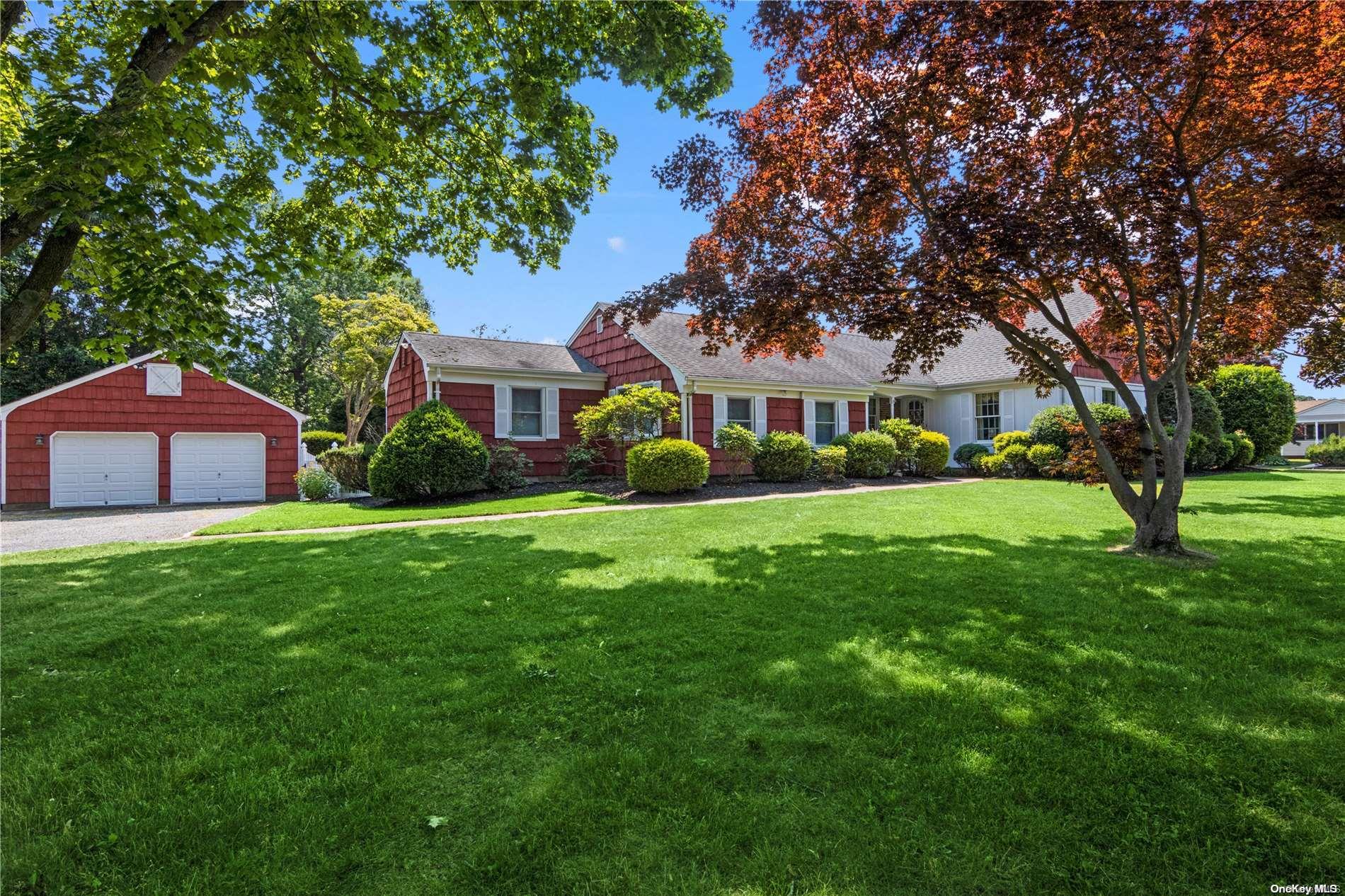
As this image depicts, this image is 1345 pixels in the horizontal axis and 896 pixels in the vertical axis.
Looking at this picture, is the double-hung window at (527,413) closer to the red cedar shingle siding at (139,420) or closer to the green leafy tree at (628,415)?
the green leafy tree at (628,415)

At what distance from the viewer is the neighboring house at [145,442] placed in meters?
15.0

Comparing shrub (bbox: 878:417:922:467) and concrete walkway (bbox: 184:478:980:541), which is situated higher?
shrub (bbox: 878:417:922:467)

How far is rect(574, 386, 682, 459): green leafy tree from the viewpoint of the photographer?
13.9m

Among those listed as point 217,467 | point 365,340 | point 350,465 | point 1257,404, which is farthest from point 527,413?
point 1257,404

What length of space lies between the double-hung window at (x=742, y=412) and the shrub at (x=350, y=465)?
9.94 metres

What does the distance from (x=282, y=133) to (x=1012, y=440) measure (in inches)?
710

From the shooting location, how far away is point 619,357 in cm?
1767

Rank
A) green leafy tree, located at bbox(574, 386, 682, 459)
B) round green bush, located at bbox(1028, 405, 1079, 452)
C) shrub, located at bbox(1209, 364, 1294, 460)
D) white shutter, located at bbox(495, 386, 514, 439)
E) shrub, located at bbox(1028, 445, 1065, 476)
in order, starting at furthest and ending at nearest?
1. shrub, located at bbox(1209, 364, 1294, 460)
2. round green bush, located at bbox(1028, 405, 1079, 452)
3. white shutter, located at bbox(495, 386, 514, 439)
4. shrub, located at bbox(1028, 445, 1065, 476)
5. green leafy tree, located at bbox(574, 386, 682, 459)

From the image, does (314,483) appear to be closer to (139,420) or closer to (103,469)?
(139,420)

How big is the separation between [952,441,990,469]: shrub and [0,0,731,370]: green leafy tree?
1521cm

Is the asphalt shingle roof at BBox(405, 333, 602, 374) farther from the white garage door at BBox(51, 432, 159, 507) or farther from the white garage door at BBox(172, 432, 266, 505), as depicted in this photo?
the white garage door at BBox(51, 432, 159, 507)

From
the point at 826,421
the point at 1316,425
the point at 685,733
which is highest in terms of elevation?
the point at 1316,425

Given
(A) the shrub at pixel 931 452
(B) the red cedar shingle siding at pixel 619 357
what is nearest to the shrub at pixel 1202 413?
(A) the shrub at pixel 931 452

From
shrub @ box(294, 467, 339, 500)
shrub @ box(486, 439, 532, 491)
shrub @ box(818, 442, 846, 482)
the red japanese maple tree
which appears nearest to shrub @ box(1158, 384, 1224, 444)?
shrub @ box(818, 442, 846, 482)
